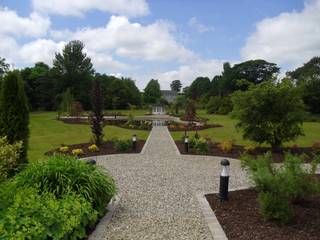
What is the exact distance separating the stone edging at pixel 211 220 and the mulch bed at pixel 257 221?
0.23ft

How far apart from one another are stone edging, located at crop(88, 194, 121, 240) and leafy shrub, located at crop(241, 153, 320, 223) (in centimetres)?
252

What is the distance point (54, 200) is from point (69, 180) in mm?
789

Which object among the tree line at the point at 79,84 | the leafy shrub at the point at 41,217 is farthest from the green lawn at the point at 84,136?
the tree line at the point at 79,84

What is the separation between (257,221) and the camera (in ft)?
16.9

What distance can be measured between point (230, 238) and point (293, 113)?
33.1 ft

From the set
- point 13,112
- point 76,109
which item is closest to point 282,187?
point 13,112

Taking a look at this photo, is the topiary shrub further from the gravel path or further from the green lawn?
the green lawn

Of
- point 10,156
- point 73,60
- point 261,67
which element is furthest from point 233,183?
point 261,67

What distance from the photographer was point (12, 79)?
868 centimetres

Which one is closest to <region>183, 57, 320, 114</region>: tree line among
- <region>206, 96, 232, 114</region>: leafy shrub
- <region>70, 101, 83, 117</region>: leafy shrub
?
<region>206, 96, 232, 114</region>: leafy shrub

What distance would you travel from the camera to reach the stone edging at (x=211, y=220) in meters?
4.66

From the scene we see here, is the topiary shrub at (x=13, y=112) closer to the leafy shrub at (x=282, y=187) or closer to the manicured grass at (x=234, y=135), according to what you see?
the leafy shrub at (x=282, y=187)

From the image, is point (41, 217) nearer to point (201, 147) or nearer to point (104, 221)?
point (104, 221)

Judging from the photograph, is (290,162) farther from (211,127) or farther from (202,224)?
(211,127)
